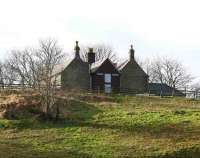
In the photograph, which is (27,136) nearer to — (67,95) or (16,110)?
(16,110)

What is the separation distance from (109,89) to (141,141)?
40.5 meters

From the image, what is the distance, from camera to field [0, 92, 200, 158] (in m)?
35.0

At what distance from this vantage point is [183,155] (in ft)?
115

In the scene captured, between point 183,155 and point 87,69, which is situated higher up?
point 87,69

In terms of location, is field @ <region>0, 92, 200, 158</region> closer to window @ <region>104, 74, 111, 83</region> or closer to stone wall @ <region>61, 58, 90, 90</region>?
window @ <region>104, 74, 111, 83</region>

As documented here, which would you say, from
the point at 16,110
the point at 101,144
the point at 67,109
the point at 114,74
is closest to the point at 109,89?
the point at 114,74

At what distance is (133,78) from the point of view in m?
83.2

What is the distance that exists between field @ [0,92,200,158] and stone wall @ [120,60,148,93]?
27.4 meters

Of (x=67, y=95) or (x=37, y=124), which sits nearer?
(x=37, y=124)

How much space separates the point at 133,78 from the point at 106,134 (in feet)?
142

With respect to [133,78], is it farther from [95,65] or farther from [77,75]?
[77,75]

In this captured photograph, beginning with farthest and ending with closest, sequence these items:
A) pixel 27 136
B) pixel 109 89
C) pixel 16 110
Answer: pixel 109 89 < pixel 16 110 < pixel 27 136

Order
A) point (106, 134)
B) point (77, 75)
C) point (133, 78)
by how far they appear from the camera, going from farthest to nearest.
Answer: point (133, 78)
point (77, 75)
point (106, 134)

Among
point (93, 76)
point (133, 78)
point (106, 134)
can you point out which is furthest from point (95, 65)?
point (106, 134)
